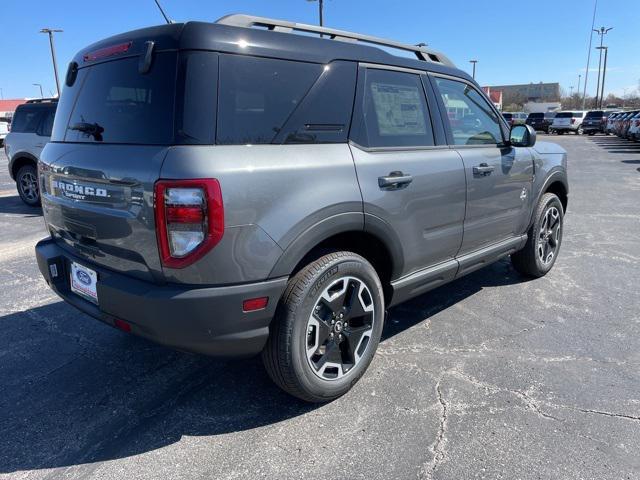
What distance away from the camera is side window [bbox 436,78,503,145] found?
3.60 meters

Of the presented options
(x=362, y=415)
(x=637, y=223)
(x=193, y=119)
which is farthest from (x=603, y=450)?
(x=637, y=223)

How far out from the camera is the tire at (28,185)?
9.24 metres

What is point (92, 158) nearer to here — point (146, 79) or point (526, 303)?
point (146, 79)

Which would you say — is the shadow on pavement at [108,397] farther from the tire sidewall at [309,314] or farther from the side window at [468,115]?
the side window at [468,115]

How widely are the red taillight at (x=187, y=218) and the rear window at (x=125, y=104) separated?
0.91 ft

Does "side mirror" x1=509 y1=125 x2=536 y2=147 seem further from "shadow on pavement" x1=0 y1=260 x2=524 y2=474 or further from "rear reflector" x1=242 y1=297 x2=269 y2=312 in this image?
"rear reflector" x1=242 y1=297 x2=269 y2=312

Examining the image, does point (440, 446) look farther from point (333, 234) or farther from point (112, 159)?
point (112, 159)

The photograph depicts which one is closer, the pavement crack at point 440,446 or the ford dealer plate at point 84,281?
the pavement crack at point 440,446

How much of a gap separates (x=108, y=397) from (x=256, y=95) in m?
1.97

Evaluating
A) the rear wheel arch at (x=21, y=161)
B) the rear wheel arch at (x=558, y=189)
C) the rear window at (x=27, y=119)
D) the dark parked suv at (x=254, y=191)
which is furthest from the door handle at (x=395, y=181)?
the rear window at (x=27, y=119)

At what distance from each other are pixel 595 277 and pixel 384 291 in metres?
3.00

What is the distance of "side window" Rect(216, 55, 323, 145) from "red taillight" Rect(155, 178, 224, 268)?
29 cm

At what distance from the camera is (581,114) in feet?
129

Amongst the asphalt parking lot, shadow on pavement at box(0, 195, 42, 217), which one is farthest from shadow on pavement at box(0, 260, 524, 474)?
shadow on pavement at box(0, 195, 42, 217)
